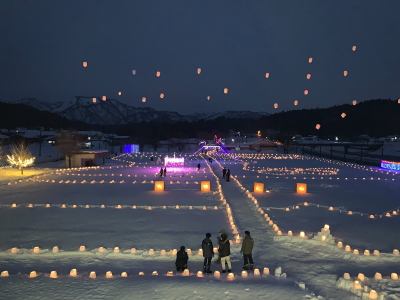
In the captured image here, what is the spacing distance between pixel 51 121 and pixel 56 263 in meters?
96.4

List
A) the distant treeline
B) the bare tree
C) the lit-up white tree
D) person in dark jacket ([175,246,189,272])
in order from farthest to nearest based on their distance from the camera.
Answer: the distant treeline, the bare tree, the lit-up white tree, person in dark jacket ([175,246,189,272])

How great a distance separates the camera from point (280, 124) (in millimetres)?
124438

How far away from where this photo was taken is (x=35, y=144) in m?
56.4

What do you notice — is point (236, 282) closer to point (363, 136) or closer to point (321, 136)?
point (363, 136)

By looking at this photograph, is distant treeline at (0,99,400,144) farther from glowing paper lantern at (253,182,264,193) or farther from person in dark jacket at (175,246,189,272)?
person in dark jacket at (175,246,189,272)

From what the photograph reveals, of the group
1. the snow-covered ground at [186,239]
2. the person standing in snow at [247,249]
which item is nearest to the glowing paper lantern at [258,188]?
the snow-covered ground at [186,239]

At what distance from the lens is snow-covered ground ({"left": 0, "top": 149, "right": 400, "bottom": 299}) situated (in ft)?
20.6

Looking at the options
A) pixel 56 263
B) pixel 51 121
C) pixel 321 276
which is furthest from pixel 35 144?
pixel 321 276

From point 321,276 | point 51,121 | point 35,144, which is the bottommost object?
point 321,276

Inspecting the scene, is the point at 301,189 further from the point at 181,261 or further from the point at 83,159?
the point at 83,159

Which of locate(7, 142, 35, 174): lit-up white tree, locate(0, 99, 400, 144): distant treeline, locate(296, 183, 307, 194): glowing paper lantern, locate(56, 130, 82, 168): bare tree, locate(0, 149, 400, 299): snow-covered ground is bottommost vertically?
locate(0, 149, 400, 299): snow-covered ground

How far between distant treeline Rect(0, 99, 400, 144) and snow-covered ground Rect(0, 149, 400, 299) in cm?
6026

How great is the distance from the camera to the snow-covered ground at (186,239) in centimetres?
629

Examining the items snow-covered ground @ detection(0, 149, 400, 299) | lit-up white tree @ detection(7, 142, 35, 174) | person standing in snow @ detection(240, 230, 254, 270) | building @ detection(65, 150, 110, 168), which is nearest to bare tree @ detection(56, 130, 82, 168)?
building @ detection(65, 150, 110, 168)
